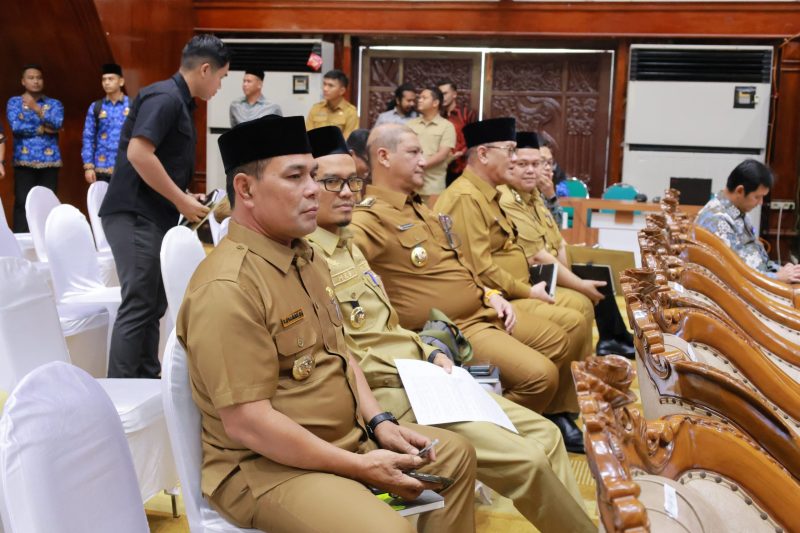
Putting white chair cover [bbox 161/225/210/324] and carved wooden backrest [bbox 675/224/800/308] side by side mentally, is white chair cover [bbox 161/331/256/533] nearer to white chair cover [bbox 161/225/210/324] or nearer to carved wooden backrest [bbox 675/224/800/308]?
white chair cover [bbox 161/225/210/324]

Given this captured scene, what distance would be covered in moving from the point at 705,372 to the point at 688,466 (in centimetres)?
16

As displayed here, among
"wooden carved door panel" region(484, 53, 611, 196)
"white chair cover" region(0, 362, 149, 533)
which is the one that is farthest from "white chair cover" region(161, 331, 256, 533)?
"wooden carved door panel" region(484, 53, 611, 196)

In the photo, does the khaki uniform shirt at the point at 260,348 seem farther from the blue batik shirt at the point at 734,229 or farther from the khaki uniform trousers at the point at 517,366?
the blue batik shirt at the point at 734,229

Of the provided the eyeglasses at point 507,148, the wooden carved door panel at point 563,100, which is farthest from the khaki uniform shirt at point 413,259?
the wooden carved door panel at point 563,100

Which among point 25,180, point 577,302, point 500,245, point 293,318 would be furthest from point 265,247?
point 25,180

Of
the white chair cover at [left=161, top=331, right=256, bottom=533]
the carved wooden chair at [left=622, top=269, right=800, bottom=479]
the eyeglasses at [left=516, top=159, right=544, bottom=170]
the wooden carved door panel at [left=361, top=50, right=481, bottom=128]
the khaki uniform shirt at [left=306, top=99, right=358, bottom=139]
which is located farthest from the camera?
the wooden carved door panel at [left=361, top=50, right=481, bottom=128]

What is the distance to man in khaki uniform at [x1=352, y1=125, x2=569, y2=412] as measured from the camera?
9.52 feet

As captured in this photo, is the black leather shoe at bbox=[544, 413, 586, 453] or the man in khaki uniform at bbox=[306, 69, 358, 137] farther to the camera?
the man in khaki uniform at bbox=[306, 69, 358, 137]

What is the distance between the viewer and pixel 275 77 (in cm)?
848

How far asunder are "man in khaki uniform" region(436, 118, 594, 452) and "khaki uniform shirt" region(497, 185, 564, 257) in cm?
30

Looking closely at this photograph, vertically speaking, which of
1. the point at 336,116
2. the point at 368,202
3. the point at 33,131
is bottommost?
the point at 368,202

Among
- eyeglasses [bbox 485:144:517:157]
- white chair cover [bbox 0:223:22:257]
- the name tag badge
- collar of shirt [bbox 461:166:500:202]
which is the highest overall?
eyeglasses [bbox 485:144:517:157]

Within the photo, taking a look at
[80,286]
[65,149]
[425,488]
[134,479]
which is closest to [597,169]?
[65,149]

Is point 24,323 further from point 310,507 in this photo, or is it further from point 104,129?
point 104,129
